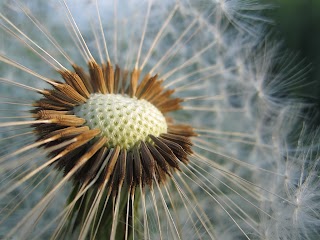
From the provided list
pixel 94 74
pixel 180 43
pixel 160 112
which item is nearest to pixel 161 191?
pixel 160 112

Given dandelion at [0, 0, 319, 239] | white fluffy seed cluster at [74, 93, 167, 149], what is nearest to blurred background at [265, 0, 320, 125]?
dandelion at [0, 0, 319, 239]

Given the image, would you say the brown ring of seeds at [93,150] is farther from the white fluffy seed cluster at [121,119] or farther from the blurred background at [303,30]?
the blurred background at [303,30]

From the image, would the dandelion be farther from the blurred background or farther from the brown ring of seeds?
the blurred background

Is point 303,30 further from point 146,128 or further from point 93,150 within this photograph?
point 93,150

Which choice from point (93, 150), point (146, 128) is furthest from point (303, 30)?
point (93, 150)

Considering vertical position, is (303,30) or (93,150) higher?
(303,30)

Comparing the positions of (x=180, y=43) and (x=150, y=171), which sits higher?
(x=180, y=43)

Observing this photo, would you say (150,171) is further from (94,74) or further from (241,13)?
(241,13)
